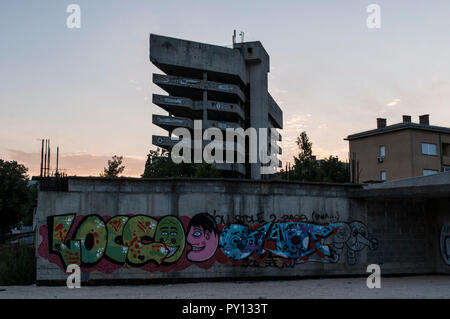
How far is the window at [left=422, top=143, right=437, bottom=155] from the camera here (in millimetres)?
50969

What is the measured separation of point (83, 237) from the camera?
16812 mm

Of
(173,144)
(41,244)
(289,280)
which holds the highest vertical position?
(173,144)

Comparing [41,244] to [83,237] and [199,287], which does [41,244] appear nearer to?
[83,237]

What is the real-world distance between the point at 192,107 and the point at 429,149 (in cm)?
3526

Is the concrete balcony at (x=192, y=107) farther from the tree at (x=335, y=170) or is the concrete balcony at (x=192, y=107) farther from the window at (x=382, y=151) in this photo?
the window at (x=382, y=151)

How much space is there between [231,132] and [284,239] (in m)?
53.6

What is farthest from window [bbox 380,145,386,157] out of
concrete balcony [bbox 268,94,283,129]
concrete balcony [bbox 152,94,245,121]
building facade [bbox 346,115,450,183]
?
concrete balcony [bbox 268,94,283,129]

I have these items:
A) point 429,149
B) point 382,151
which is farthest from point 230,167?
point 429,149

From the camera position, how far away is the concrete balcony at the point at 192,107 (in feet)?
220

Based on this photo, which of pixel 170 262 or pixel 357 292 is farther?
pixel 170 262

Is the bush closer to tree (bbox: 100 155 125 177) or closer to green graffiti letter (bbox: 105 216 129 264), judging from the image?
→ green graffiti letter (bbox: 105 216 129 264)

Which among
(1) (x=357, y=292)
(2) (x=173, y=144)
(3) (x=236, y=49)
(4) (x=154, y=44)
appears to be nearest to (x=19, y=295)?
(1) (x=357, y=292)

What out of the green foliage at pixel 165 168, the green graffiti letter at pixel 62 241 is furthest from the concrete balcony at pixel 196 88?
the green graffiti letter at pixel 62 241
